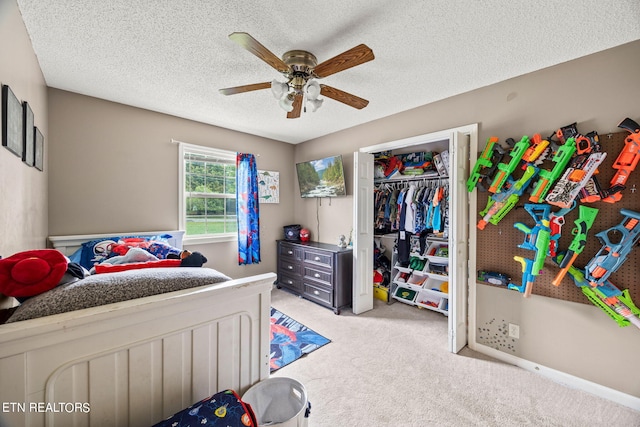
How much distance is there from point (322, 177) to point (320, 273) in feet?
4.63

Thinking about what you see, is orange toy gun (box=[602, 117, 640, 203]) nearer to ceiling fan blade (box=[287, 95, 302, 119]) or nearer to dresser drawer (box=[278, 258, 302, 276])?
ceiling fan blade (box=[287, 95, 302, 119])

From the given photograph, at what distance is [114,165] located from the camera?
8.70 feet

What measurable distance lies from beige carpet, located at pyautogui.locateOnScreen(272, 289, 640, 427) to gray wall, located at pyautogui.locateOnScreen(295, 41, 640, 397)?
221 millimetres

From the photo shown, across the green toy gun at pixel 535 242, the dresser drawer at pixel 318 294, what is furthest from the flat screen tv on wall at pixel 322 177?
the green toy gun at pixel 535 242

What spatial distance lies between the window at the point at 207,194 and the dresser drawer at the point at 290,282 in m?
0.96

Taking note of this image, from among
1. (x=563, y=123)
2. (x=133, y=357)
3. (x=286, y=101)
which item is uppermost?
(x=286, y=101)

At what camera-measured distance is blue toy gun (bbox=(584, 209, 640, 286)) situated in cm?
156

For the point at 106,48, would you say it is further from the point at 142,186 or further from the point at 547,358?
the point at 547,358

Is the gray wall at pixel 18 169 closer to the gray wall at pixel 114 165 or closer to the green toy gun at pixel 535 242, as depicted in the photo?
the gray wall at pixel 114 165

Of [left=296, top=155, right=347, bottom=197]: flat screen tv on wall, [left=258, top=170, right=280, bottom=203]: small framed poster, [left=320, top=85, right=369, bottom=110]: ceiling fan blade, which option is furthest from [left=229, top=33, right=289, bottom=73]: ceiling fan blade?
[left=258, top=170, right=280, bottom=203]: small framed poster

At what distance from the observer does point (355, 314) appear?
9.91 ft

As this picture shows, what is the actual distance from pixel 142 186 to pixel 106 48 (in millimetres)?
1476

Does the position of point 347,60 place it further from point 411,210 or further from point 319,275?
point 319,275

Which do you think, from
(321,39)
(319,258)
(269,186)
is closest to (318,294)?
(319,258)
